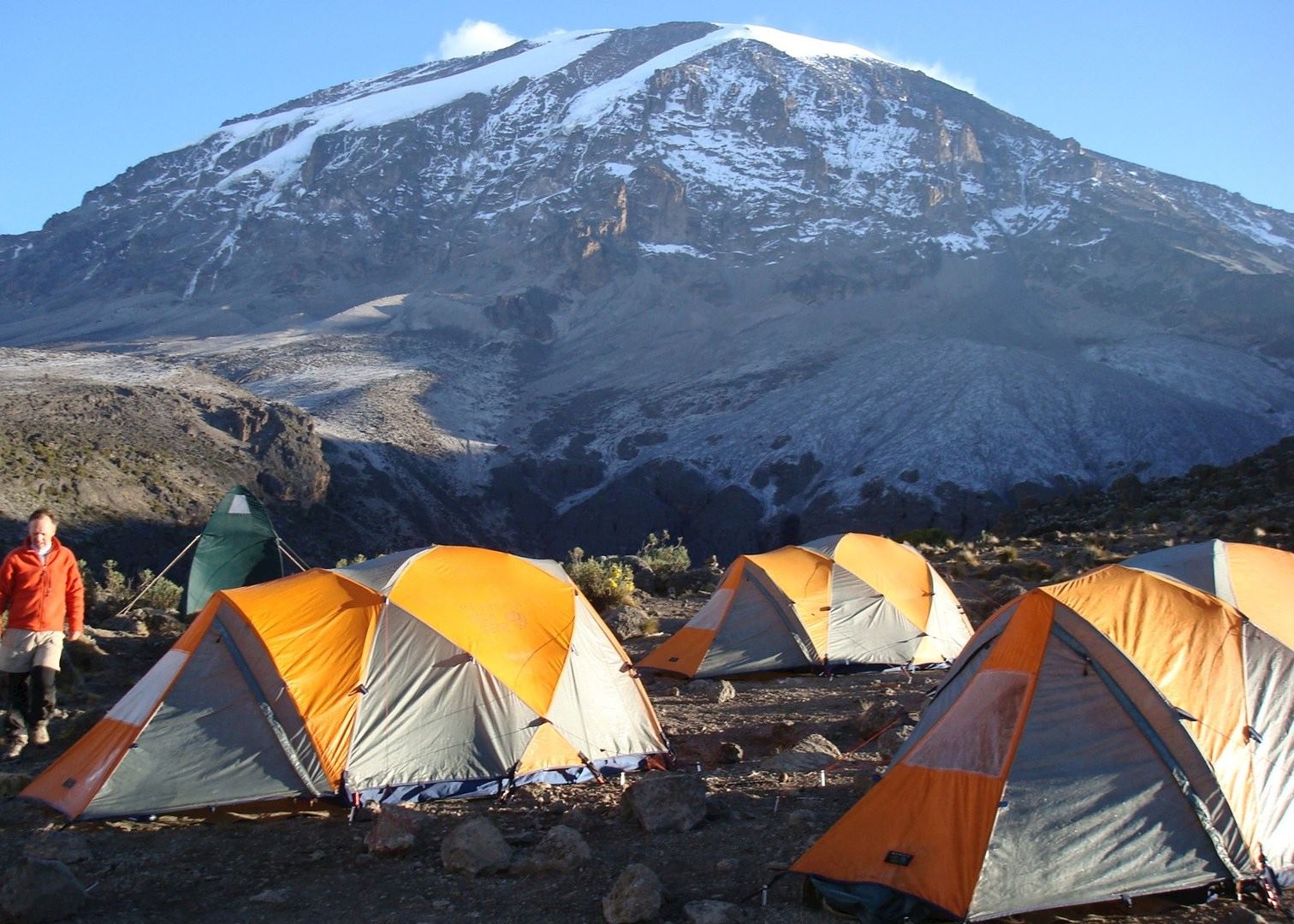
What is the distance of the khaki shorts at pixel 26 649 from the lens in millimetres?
8305

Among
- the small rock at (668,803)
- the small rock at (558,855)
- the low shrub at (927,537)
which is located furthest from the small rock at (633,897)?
the low shrub at (927,537)

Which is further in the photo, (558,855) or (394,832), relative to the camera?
(394,832)

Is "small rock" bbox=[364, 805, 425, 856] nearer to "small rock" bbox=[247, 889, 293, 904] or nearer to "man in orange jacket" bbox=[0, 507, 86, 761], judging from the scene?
"small rock" bbox=[247, 889, 293, 904]

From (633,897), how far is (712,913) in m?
0.38

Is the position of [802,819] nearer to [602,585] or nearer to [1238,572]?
[1238,572]

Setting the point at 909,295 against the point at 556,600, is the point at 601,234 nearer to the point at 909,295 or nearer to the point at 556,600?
the point at 909,295

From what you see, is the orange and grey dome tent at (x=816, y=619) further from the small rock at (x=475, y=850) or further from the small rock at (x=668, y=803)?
the small rock at (x=475, y=850)

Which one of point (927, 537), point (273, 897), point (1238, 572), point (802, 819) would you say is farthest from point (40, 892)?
point (927, 537)

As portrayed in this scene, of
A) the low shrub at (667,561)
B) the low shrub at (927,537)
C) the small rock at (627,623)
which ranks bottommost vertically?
the low shrub at (927,537)

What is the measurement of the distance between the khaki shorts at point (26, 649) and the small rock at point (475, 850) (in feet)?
13.7

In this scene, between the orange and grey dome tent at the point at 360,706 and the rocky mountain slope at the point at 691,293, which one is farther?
the rocky mountain slope at the point at 691,293

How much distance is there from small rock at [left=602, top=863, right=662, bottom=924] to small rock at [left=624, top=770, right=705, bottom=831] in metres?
1.18

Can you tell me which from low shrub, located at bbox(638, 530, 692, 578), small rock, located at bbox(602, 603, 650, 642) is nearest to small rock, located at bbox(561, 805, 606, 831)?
small rock, located at bbox(602, 603, 650, 642)

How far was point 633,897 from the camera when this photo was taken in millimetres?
5188
